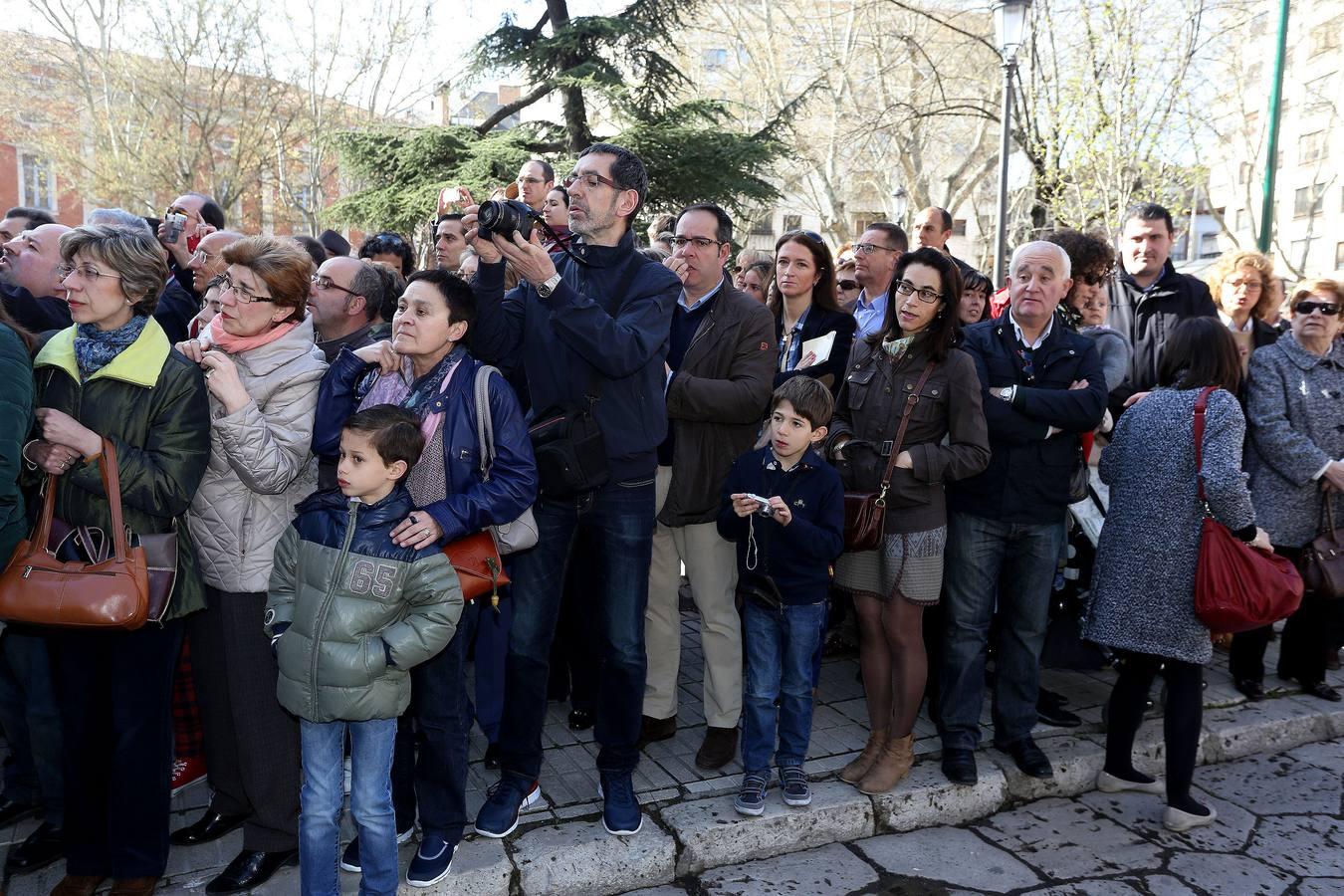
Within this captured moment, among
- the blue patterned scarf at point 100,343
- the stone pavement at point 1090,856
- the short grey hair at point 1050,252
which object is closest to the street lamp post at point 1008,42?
the short grey hair at point 1050,252

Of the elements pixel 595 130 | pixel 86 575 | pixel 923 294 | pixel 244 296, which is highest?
pixel 595 130

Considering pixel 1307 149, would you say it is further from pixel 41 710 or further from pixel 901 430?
pixel 41 710

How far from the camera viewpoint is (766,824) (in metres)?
3.54

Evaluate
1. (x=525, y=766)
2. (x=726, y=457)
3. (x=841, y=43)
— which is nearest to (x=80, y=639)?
(x=525, y=766)

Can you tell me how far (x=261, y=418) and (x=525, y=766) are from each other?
4.95 feet

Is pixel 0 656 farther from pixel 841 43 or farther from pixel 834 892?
pixel 841 43

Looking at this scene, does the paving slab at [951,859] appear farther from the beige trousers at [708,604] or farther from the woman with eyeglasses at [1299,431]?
the woman with eyeglasses at [1299,431]

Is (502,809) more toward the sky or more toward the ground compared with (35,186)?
more toward the ground

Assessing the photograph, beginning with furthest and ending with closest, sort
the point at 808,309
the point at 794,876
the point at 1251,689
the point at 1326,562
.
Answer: the point at 1251,689
the point at 1326,562
the point at 808,309
the point at 794,876

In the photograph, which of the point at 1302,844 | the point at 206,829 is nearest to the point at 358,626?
the point at 206,829

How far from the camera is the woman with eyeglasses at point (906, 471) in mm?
3797

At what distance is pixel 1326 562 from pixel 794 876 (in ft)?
10.7

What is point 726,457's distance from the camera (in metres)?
4.03

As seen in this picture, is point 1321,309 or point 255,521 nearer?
point 255,521
